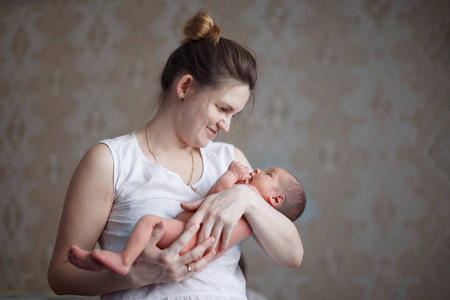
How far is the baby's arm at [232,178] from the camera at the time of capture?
1.29 m

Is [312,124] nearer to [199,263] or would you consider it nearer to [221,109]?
[221,109]

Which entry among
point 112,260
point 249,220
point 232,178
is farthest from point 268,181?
point 112,260

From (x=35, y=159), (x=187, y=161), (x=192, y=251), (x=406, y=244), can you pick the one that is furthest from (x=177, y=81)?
(x=35, y=159)

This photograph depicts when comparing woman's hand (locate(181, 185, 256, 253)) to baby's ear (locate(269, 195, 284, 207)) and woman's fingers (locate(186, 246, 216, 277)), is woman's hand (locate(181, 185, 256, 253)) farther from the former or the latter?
baby's ear (locate(269, 195, 284, 207))

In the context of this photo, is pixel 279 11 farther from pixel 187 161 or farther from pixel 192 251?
pixel 192 251

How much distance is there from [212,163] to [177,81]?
33 cm

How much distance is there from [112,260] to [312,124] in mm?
2283

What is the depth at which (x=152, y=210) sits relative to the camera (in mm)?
1207

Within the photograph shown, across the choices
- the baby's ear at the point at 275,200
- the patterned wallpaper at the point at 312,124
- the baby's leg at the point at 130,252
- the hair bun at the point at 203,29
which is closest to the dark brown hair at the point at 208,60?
the hair bun at the point at 203,29

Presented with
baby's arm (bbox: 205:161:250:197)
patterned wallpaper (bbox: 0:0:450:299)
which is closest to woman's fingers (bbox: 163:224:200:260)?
baby's arm (bbox: 205:161:250:197)

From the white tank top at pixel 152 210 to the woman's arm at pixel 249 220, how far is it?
13 cm

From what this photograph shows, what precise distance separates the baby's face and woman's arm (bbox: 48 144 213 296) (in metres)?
0.39

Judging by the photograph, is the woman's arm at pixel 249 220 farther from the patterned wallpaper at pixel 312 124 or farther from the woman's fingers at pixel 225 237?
the patterned wallpaper at pixel 312 124

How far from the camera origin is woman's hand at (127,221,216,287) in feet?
3.34
